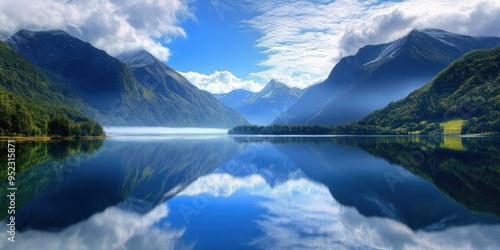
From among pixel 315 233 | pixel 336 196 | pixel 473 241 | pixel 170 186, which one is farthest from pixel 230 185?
pixel 473 241

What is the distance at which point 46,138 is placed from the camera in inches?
6639

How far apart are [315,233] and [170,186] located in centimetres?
2273

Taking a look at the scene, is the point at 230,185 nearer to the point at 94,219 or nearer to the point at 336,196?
the point at 336,196

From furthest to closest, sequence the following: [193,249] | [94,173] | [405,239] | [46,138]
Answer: [46,138], [94,173], [405,239], [193,249]

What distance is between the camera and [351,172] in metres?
53.0

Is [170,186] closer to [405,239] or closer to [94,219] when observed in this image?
[94,219]

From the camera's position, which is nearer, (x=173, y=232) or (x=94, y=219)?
(x=173, y=232)

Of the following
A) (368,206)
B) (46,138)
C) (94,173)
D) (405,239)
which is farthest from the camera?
(46,138)

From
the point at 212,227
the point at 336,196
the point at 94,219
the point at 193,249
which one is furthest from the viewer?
the point at 336,196

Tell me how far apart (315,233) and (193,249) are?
322 inches

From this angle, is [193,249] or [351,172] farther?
[351,172]

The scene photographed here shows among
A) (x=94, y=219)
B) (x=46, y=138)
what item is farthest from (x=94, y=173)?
(x=46, y=138)

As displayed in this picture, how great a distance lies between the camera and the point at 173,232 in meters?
23.6

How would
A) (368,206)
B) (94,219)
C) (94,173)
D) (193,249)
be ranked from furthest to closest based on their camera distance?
1. (94,173)
2. (368,206)
3. (94,219)
4. (193,249)
